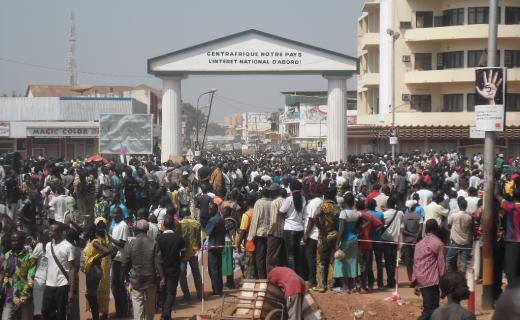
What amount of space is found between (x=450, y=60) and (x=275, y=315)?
1719 inches

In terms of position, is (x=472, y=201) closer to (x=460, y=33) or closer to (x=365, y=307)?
(x=365, y=307)

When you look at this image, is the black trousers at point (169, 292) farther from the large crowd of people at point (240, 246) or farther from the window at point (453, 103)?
the window at point (453, 103)

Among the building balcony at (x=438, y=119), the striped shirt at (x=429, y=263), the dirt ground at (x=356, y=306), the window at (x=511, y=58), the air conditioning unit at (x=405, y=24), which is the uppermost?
the air conditioning unit at (x=405, y=24)

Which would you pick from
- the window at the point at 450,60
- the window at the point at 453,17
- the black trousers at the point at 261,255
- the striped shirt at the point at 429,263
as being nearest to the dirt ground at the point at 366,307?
the black trousers at the point at 261,255

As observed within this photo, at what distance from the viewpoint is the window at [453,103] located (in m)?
50.8

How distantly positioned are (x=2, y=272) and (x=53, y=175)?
10039mm

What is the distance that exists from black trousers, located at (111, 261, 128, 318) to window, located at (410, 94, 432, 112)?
42.2 metres

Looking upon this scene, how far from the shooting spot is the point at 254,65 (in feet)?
135

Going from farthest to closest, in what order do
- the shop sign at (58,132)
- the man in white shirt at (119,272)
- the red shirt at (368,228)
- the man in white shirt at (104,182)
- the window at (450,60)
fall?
the shop sign at (58,132) < the window at (450,60) < the man in white shirt at (104,182) < the red shirt at (368,228) < the man in white shirt at (119,272)

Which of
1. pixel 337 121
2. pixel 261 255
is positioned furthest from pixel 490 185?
pixel 337 121

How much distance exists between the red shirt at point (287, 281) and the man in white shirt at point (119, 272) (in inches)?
116

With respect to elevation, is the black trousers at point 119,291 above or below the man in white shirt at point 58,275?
below

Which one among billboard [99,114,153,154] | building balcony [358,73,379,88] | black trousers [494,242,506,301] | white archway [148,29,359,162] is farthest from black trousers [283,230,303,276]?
→ building balcony [358,73,379,88]

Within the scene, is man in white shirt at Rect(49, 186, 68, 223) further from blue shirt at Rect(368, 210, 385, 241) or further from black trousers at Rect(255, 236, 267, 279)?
blue shirt at Rect(368, 210, 385, 241)
